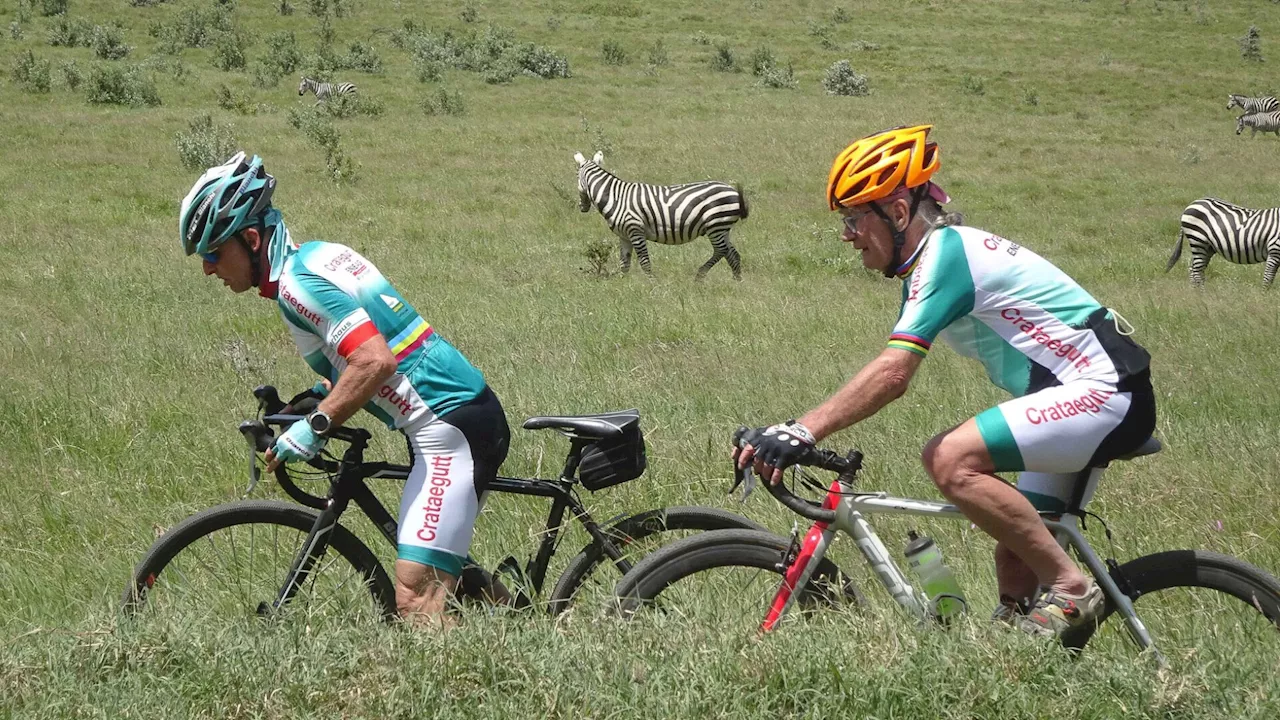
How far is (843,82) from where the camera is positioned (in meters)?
42.4

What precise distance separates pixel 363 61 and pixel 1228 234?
3134 cm

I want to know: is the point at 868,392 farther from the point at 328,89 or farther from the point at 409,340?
the point at 328,89

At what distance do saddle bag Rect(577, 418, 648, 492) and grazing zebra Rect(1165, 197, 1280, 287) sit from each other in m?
15.6

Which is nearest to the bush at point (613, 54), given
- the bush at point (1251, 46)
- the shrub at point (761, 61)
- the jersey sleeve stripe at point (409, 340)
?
the shrub at point (761, 61)

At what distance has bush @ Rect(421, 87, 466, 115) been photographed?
3306 centimetres

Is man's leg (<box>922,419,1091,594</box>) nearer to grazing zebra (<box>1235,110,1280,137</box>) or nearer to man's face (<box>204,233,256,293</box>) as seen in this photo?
man's face (<box>204,233,256,293</box>)

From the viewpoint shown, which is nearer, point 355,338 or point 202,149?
point 355,338

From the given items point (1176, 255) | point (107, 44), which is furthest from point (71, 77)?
point (1176, 255)

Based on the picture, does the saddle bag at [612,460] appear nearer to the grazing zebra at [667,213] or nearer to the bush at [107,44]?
the grazing zebra at [667,213]

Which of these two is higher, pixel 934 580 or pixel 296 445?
pixel 296 445

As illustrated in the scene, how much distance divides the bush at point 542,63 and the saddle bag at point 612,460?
38.7m

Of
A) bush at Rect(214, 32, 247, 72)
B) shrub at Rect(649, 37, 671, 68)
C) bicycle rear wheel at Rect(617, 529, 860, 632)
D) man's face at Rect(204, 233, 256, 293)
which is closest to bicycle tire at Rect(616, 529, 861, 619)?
bicycle rear wheel at Rect(617, 529, 860, 632)

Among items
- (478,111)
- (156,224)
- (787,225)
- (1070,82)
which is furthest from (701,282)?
(1070,82)

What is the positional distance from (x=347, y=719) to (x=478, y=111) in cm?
3118
